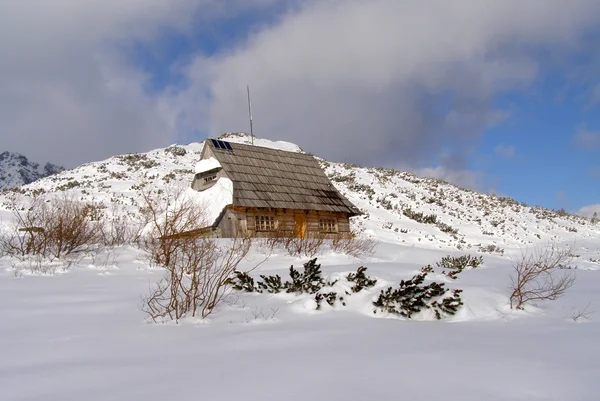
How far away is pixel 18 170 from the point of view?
15350 centimetres

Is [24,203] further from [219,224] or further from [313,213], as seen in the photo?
[313,213]

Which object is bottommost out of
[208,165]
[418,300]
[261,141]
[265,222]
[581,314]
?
[581,314]

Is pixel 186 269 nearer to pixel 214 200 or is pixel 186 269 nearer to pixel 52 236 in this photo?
pixel 52 236

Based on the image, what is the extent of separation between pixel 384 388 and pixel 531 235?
35.4 meters

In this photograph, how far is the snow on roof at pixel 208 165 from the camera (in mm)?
20562

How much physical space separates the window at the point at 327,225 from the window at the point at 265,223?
3068 mm

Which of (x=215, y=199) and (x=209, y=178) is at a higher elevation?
(x=209, y=178)

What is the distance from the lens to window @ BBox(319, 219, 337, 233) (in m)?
22.4

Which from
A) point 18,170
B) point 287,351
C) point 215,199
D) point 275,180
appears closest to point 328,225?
point 275,180

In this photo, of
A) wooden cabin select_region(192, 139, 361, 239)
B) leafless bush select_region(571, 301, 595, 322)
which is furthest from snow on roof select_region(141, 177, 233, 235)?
leafless bush select_region(571, 301, 595, 322)

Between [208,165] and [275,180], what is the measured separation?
353cm

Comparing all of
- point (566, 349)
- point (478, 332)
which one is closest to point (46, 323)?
point (478, 332)

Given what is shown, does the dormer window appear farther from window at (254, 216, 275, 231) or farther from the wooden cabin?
window at (254, 216, 275, 231)

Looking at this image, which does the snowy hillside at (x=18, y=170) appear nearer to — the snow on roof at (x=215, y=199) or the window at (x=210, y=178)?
the window at (x=210, y=178)
